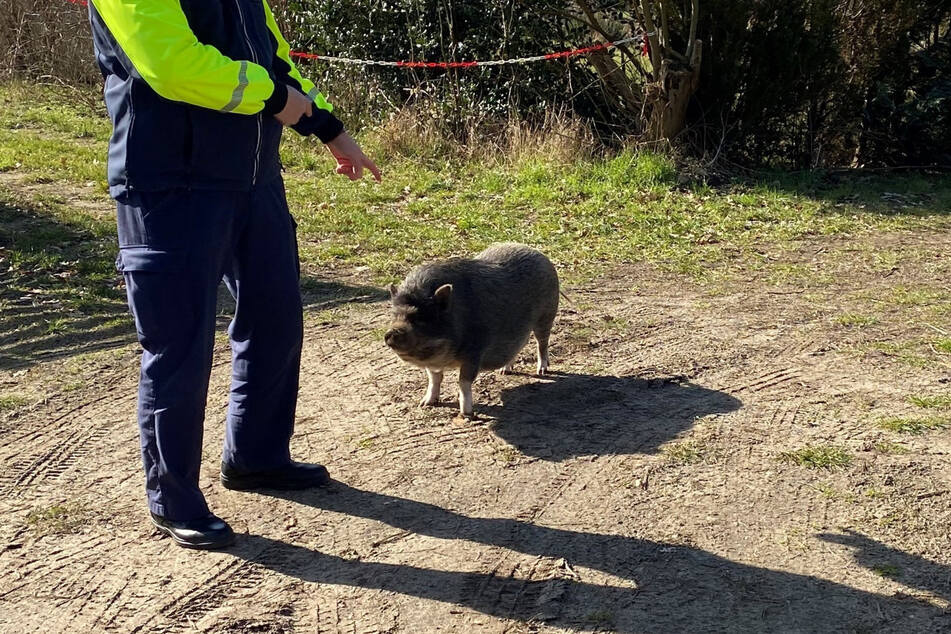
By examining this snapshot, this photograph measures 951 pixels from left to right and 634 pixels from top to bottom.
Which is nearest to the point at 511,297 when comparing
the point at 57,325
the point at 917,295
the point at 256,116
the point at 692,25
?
the point at 256,116

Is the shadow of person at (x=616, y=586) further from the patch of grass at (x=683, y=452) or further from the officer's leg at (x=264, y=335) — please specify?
the patch of grass at (x=683, y=452)

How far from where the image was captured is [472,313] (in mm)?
5656

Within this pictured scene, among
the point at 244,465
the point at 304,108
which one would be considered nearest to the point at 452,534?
the point at 244,465

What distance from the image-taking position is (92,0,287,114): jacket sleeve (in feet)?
11.7

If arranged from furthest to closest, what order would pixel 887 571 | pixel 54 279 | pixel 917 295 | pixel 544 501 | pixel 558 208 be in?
pixel 558 208 < pixel 54 279 < pixel 917 295 < pixel 544 501 < pixel 887 571

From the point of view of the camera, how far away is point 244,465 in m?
4.72

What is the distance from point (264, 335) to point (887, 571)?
271 cm

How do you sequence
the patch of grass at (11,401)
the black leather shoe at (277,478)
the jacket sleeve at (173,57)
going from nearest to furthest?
the jacket sleeve at (173,57) → the black leather shoe at (277,478) → the patch of grass at (11,401)

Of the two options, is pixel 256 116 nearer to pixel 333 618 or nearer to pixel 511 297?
pixel 333 618

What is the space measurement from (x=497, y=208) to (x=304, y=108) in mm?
6256

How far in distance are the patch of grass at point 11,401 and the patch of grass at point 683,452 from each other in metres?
3.49

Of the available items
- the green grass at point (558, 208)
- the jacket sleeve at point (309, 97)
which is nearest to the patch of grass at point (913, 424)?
the green grass at point (558, 208)

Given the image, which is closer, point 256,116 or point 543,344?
point 256,116

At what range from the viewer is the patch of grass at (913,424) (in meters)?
5.28
